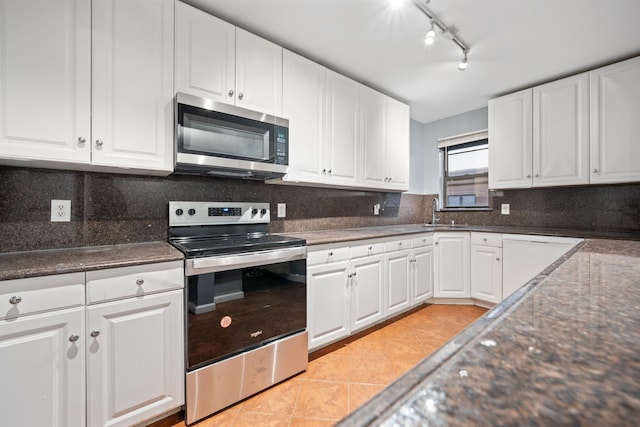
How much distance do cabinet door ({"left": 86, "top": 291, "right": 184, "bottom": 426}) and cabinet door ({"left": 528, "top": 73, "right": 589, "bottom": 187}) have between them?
3336 millimetres

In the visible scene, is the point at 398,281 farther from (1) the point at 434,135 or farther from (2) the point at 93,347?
(1) the point at 434,135

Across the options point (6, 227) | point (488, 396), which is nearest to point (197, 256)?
point (6, 227)

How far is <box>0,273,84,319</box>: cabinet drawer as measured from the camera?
103 cm

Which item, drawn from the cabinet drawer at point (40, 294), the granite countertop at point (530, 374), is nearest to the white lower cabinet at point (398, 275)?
the granite countertop at point (530, 374)

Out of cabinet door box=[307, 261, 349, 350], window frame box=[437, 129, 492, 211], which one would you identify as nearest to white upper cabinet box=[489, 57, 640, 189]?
window frame box=[437, 129, 492, 211]

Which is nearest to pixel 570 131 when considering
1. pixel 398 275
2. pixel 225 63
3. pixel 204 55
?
pixel 398 275

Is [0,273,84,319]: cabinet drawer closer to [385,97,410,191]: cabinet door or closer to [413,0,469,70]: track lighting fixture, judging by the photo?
[413,0,469,70]: track lighting fixture

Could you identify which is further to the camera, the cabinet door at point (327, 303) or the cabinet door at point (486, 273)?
the cabinet door at point (486, 273)

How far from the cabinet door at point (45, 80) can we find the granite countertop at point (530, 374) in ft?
5.84

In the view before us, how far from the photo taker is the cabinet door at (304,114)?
83.7 inches

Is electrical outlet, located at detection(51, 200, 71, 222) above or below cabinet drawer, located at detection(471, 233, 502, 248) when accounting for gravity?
above

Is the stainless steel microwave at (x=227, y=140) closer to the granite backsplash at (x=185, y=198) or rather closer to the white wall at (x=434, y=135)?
the granite backsplash at (x=185, y=198)

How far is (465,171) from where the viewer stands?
361 cm

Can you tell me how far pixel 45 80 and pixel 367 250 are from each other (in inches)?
86.5
